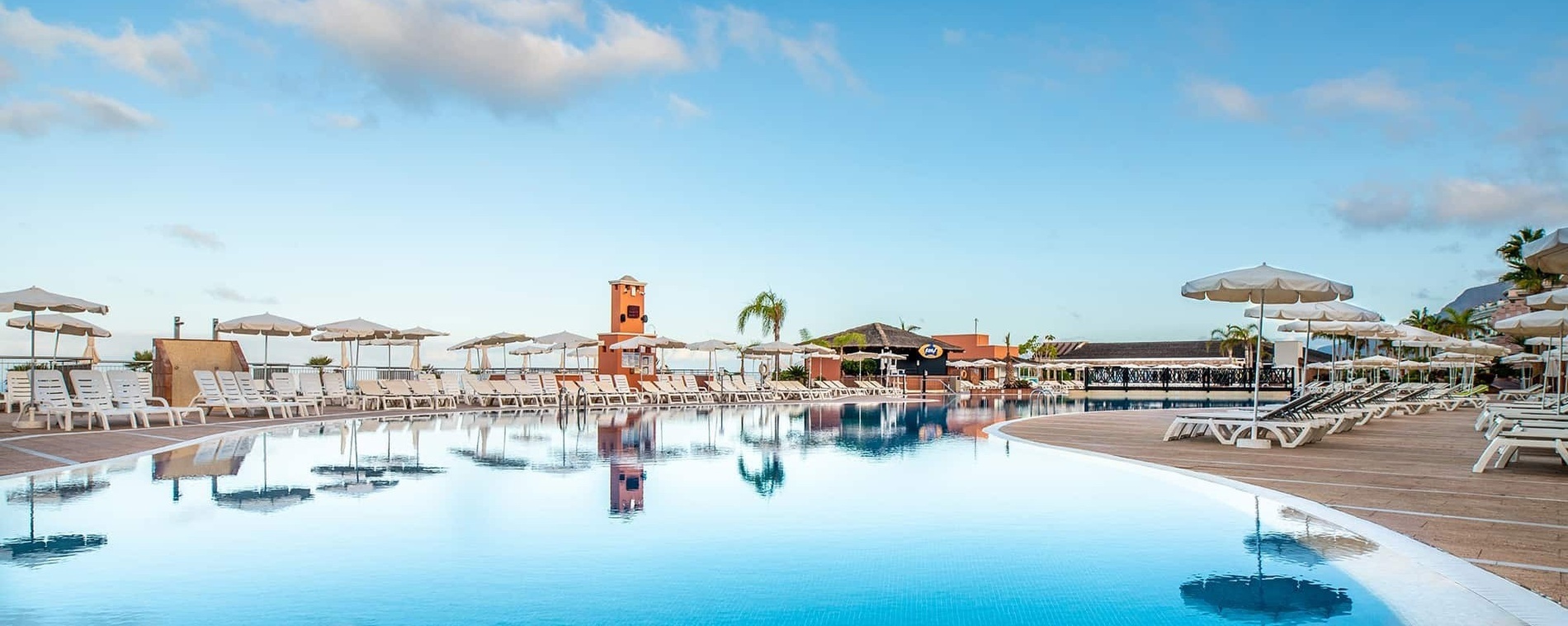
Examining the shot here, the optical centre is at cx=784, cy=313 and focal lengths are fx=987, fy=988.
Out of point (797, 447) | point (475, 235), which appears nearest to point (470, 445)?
point (797, 447)

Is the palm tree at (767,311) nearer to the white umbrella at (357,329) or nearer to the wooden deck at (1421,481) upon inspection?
the white umbrella at (357,329)

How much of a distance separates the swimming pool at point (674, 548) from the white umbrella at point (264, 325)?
960 cm

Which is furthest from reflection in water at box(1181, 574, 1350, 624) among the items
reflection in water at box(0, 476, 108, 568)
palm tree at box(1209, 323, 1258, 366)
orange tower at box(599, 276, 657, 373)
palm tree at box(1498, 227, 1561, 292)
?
palm tree at box(1209, 323, 1258, 366)

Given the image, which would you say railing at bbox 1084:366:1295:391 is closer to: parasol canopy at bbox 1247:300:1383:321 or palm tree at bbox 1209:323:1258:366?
palm tree at bbox 1209:323:1258:366

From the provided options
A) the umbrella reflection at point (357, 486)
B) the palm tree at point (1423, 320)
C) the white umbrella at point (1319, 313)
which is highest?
the palm tree at point (1423, 320)

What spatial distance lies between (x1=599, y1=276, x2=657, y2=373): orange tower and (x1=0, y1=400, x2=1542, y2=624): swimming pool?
2653 centimetres

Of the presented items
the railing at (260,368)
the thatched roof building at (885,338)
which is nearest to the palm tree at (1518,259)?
the thatched roof building at (885,338)

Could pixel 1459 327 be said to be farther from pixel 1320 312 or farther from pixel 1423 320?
pixel 1320 312

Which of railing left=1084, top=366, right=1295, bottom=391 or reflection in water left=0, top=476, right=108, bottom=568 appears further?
railing left=1084, top=366, right=1295, bottom=391

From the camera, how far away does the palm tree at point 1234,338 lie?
214 feet

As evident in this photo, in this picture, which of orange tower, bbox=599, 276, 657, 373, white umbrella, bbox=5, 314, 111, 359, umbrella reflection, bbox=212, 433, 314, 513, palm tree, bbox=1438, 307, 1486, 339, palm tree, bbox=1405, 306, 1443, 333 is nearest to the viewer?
umbrella reflection, bbox=212, 433, 314, 513

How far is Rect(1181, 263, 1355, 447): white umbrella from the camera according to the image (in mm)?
10625

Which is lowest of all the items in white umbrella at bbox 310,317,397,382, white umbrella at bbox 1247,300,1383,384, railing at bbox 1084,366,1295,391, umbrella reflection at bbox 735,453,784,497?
railing at bbox 1084,366,1295,391

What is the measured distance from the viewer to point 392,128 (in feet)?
64.4
